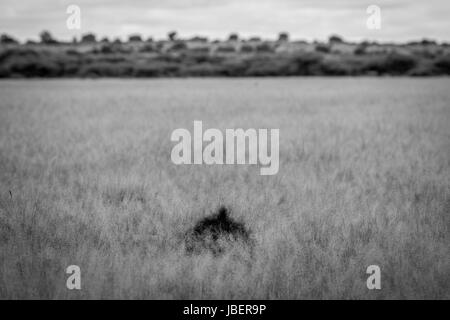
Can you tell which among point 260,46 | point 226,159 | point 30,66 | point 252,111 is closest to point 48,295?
point 226,159

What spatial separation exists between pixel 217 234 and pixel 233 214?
55 centimetres

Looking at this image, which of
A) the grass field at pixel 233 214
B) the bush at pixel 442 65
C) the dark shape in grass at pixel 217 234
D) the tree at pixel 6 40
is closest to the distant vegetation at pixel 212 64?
the bush at pixel 442 65

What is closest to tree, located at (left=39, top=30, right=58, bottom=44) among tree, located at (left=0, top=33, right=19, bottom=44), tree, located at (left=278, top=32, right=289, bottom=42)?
tree, located at (left=0, top=33, right=19, bottom=44)

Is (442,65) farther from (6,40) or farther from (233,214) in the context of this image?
(6,40)

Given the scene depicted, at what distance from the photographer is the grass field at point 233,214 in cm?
355

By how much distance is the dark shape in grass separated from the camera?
13.9ft

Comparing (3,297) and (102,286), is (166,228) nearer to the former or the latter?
(102,286)

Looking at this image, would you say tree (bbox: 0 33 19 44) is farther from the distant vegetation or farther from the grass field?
the grass field

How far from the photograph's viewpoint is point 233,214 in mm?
5000

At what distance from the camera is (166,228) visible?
459cm

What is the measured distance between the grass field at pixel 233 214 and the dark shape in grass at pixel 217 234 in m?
0.12

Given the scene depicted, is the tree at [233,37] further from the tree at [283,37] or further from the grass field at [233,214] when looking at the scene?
the grass field at [233,214]

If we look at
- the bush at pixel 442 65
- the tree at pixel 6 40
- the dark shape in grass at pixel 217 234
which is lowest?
the dark shape in grass at pixel 217 234
